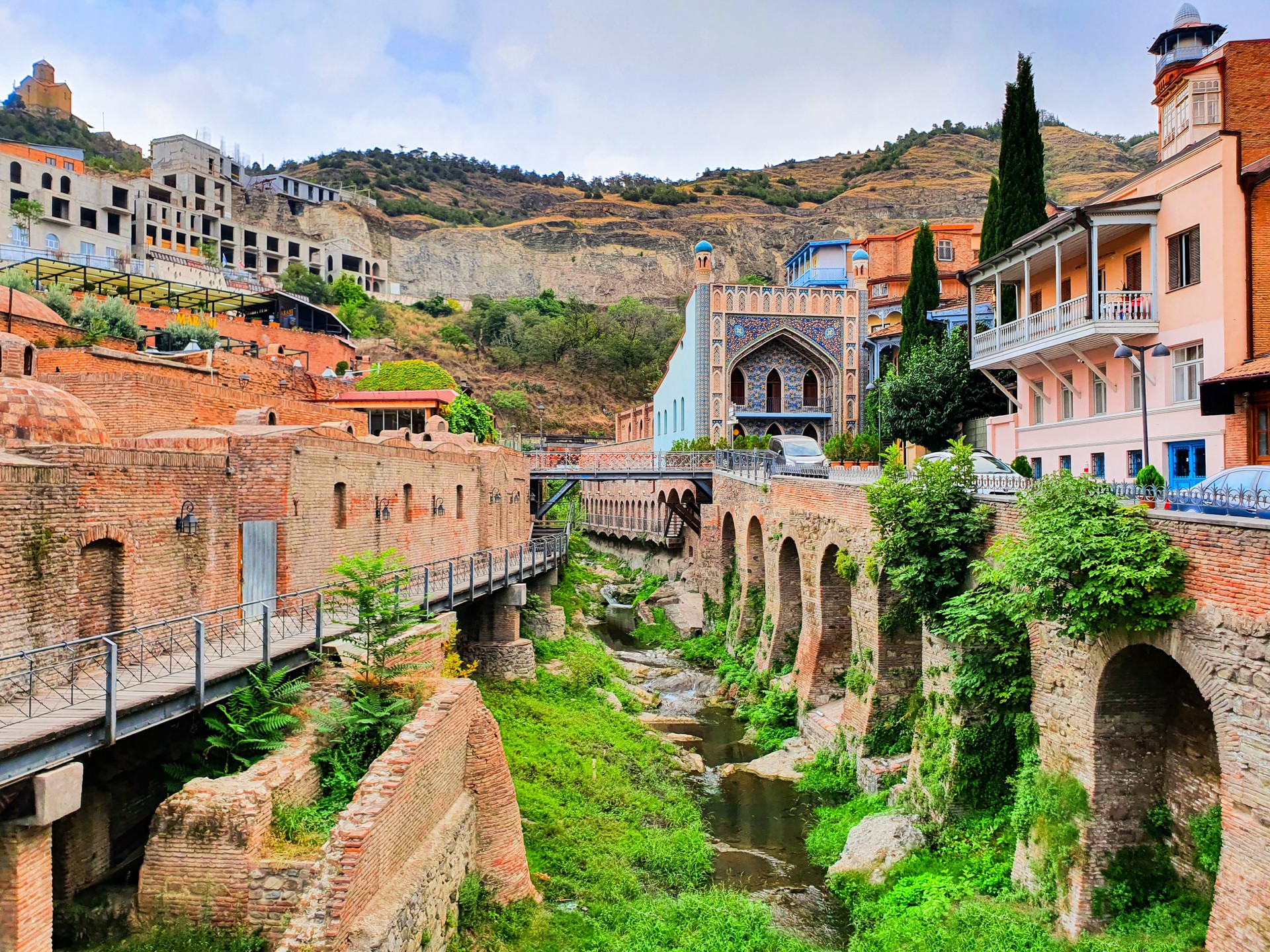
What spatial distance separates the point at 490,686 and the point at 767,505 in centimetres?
983

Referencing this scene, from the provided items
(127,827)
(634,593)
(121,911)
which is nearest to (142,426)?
(127,827)

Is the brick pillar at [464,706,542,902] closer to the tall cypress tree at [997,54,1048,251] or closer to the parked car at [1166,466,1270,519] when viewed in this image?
the parked car at [1166,466,1270,519]

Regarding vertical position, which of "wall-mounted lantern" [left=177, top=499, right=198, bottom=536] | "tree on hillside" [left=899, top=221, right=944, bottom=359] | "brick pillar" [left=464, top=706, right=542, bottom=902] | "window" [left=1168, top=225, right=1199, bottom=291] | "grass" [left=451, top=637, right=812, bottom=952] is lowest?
"grass" [left=451, top=637, right=812, bottom=952]

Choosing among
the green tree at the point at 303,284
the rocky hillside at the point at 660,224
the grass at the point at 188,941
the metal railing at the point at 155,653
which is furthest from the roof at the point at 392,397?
the rocky hillside at the point at 660,224

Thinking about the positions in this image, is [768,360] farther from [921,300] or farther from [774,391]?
[921,300]

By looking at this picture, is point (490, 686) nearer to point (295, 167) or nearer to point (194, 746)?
point (194, 746)

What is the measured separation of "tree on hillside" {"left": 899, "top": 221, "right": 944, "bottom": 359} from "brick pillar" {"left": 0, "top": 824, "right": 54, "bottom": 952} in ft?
101

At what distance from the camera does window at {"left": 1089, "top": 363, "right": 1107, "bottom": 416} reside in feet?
62.0

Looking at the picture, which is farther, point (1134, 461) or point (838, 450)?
point (838, 450)

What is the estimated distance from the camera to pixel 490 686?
62.1 ft

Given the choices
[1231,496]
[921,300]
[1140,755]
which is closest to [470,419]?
[921,300]

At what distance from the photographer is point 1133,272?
18219 millimetres


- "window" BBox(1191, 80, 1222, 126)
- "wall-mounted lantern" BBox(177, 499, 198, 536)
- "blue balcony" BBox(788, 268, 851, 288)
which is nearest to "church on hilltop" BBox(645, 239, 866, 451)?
"blue balcony" BBox(788, 268, 851, 288)

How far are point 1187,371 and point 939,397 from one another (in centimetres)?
1004
